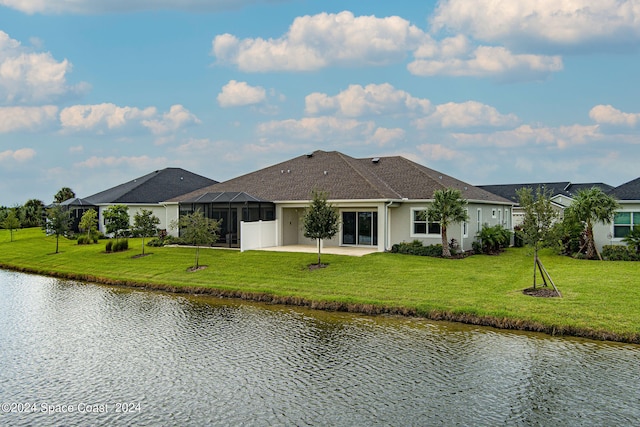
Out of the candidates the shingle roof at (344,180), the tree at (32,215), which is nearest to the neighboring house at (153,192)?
the shingle roof at (344,180)

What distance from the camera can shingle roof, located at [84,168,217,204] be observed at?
40.2 m

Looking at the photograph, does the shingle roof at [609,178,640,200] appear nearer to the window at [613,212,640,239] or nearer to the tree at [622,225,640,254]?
the window at [613,212,640,239]

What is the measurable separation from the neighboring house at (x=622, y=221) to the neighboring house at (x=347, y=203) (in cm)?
617

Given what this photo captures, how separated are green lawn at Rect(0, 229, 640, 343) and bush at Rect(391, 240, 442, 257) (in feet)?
3.17

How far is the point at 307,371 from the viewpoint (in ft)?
36.7

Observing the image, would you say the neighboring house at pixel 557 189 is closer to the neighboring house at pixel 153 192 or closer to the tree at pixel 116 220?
the neighboring house at pixel 153 192

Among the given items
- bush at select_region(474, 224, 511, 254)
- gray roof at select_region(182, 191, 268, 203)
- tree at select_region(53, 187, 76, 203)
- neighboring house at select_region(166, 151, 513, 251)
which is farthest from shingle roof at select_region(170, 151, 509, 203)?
tree at select_region(53, 187, 76, 203)

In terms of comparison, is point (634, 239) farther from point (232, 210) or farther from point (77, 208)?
point (77, 208)

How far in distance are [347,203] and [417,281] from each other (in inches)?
354

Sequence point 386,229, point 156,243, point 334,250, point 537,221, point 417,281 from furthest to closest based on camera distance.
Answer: point 156,243 < point 334,250 < point 386,229 < point 417,281 < point 537,221

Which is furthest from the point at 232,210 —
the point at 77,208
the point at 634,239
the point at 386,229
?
the point at 634,239

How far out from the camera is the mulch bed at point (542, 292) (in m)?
16.4

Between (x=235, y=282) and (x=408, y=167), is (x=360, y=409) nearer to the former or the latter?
(x=235, y=282)

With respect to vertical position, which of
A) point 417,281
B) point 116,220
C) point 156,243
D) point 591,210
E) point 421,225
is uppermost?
point 591,210
